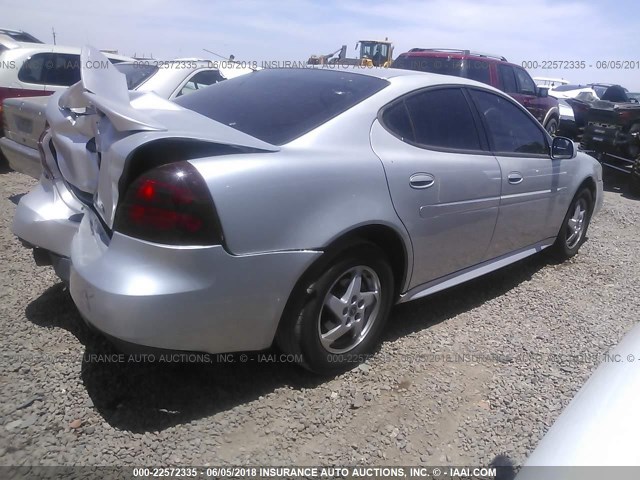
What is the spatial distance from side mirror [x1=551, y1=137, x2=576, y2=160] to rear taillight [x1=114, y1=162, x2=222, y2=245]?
3.03m

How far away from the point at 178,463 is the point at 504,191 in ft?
8.16

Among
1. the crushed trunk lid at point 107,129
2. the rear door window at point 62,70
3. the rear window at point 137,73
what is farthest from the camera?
the rear door window at point 62,70

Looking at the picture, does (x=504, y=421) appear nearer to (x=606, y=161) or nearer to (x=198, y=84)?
(x=198, y=84)

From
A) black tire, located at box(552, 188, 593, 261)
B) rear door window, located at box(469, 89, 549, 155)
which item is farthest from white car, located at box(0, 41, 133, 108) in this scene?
black tire, located at box(552, 188, 593, 261)

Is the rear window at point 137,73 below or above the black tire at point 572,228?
above

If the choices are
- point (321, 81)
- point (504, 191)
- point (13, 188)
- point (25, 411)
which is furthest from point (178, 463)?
point (13, 188)

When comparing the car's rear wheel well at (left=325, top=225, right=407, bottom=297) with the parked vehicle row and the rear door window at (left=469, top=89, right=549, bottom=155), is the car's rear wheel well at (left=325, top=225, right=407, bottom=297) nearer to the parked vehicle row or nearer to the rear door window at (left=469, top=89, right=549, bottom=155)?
the rear door window at (left=469, top=89, right=549, bottom=155)

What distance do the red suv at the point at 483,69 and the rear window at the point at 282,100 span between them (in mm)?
7029

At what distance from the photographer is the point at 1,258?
402 cm

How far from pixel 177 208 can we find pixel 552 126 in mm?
Answer: 12346

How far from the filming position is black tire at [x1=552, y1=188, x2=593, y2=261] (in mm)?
4648

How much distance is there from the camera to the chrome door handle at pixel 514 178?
3635 millimetres

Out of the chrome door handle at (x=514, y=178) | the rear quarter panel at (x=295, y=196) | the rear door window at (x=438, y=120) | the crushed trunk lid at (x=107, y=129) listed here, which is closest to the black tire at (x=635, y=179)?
the chrome door handle at (x=514, y=178)

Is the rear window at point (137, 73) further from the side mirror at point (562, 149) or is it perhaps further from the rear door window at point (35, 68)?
the side mirror at point (562, 149)
